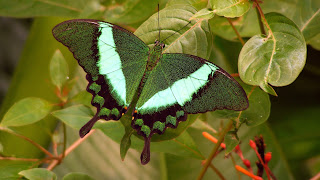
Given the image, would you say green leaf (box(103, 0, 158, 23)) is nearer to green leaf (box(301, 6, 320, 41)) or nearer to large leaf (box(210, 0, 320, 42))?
large leaf (box(210, 0, 320, 42))

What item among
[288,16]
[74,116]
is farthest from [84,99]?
[288,16]

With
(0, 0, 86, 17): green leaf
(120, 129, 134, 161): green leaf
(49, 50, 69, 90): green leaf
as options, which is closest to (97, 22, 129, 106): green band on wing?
(120, 129, 134, 161): green leaf

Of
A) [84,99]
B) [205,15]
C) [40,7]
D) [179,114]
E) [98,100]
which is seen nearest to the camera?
[205,15]

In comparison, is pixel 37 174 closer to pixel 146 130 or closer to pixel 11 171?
pixel 11 171

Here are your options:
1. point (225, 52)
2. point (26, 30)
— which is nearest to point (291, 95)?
point (225, 52)

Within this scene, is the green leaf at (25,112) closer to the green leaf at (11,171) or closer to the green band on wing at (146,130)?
the green leaf at (11,171)

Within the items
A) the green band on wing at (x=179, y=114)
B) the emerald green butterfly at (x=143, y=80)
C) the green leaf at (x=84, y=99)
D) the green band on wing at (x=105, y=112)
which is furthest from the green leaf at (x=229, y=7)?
the green leaf at (x=84, y=99)

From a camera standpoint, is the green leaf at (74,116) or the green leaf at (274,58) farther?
the green leaf at (74,116)
